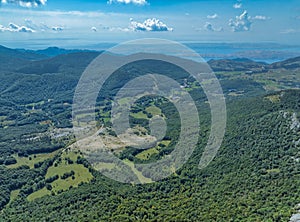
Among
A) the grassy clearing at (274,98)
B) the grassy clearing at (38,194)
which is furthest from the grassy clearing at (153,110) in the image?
the grassy clearing at (38,194)

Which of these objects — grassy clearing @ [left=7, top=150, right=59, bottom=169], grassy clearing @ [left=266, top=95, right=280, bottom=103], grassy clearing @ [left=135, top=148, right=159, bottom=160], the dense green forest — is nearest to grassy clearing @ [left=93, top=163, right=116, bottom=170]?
the dense green forest

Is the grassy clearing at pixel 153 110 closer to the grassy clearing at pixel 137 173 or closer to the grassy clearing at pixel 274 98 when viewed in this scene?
the grassy clearing at pixel 274 98

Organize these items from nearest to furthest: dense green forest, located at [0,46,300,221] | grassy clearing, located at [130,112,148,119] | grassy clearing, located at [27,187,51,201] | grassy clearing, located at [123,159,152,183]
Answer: dense green forest, located at [0,46,300,221] → grassy clearing, located at [123,159,152,183] → grassy clearing, located at [27,187,51,201] → grassy clearing, located at [130,112,148,119]

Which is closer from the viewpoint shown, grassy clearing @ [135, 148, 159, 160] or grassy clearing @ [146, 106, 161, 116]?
grassy clearing @ [135, 148, 159, 160]

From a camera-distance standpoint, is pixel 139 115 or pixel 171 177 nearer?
Result: pixel 171 177

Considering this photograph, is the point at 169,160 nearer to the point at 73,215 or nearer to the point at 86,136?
the point at 73,215

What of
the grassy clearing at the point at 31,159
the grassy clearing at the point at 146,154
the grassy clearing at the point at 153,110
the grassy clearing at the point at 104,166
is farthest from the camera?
the grassy clearing at the point at 153,110

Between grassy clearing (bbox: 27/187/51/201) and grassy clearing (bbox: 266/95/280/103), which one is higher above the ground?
grassy clearing (bbox: 266/95/280/103)

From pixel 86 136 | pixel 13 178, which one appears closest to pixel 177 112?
pixel 86 136

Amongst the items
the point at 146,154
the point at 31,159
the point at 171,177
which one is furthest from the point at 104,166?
the point at 31,159

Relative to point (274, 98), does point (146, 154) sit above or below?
below

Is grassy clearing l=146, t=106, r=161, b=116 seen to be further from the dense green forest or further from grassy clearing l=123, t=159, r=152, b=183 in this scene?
grassy clearing l=123, t=159, r=152, b=183

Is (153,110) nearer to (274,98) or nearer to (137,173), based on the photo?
(274,98)
